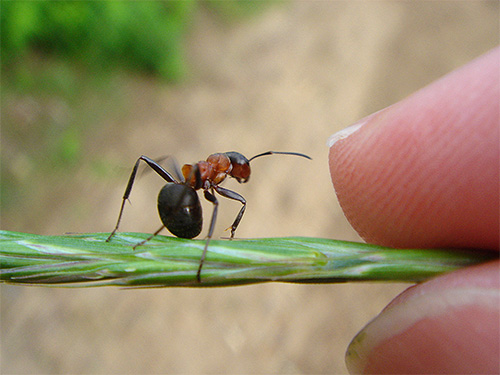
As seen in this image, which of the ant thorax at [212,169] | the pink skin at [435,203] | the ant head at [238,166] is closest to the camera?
the pink skin at [435,203]

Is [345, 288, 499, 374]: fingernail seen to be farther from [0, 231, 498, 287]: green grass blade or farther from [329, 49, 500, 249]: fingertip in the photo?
[0, 231, 498, 287]: green grass blade

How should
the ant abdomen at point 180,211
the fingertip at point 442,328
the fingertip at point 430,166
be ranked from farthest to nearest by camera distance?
the ant abdomen at point 180,211 → the fingertip at point 430,166 → the fingertip at point 442,328

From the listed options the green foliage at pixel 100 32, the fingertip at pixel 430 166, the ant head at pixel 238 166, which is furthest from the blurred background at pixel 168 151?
the fingertip at pixel 430 166

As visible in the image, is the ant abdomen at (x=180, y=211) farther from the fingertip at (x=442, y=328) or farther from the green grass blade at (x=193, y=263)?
the fingertip at (x=442, y=328)

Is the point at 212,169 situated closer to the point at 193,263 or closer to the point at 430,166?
the point at 430,166

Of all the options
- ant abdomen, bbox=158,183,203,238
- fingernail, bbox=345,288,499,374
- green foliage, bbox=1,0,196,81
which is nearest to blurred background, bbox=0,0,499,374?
green foliage, bbox=1,0,196,81

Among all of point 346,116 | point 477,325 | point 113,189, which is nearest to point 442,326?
point 477,325
